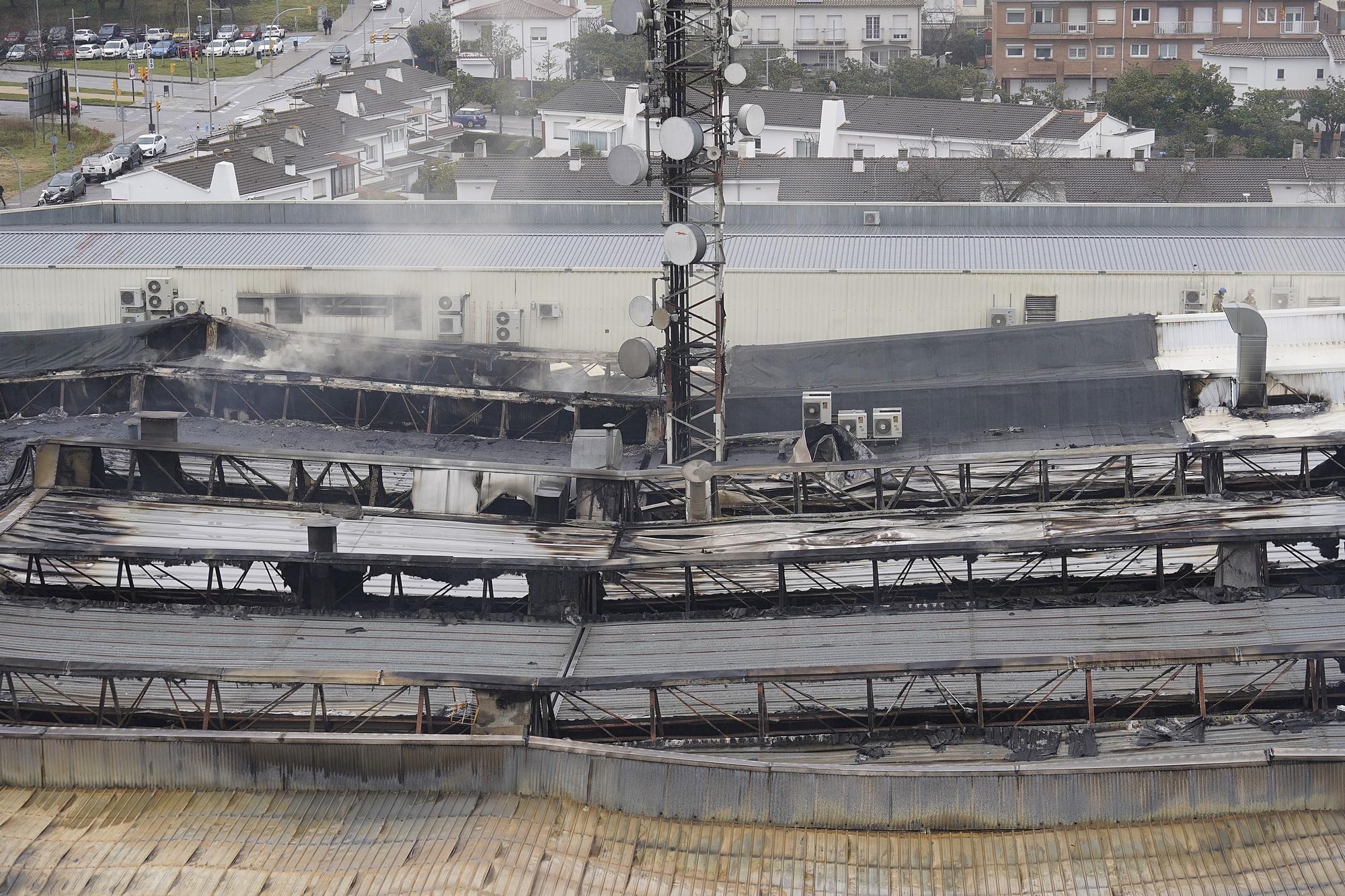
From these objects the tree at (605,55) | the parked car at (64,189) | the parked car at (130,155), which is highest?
the tree at (605,55)

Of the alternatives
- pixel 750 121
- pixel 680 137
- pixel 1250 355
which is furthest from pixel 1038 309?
pixel 680 137

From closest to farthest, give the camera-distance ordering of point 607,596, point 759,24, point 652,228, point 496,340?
1. point 607,596
2. point 496,340
3. point 652,228
4. point 759,24

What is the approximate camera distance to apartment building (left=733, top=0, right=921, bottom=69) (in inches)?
2980

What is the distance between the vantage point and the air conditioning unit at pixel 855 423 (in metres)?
27.8

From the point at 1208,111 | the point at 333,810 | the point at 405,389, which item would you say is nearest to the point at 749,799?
the point at 333,810

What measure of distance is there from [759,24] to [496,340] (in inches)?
1847

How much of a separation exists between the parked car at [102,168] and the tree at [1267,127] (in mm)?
39669

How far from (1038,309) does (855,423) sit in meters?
5.91

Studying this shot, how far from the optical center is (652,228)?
36.9 meters

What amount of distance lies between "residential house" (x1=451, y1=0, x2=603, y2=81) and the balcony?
25.5 metres

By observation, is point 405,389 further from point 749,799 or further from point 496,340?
point 749,799

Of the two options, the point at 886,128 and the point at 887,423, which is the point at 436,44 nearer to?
the point at 886,128

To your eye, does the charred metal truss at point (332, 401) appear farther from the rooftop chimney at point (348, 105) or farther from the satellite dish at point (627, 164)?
the rooftop chimney at point (348, 105)

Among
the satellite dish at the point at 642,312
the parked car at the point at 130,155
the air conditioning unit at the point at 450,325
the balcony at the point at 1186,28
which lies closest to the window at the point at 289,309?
the air conditioning unit at the point at 450,325
